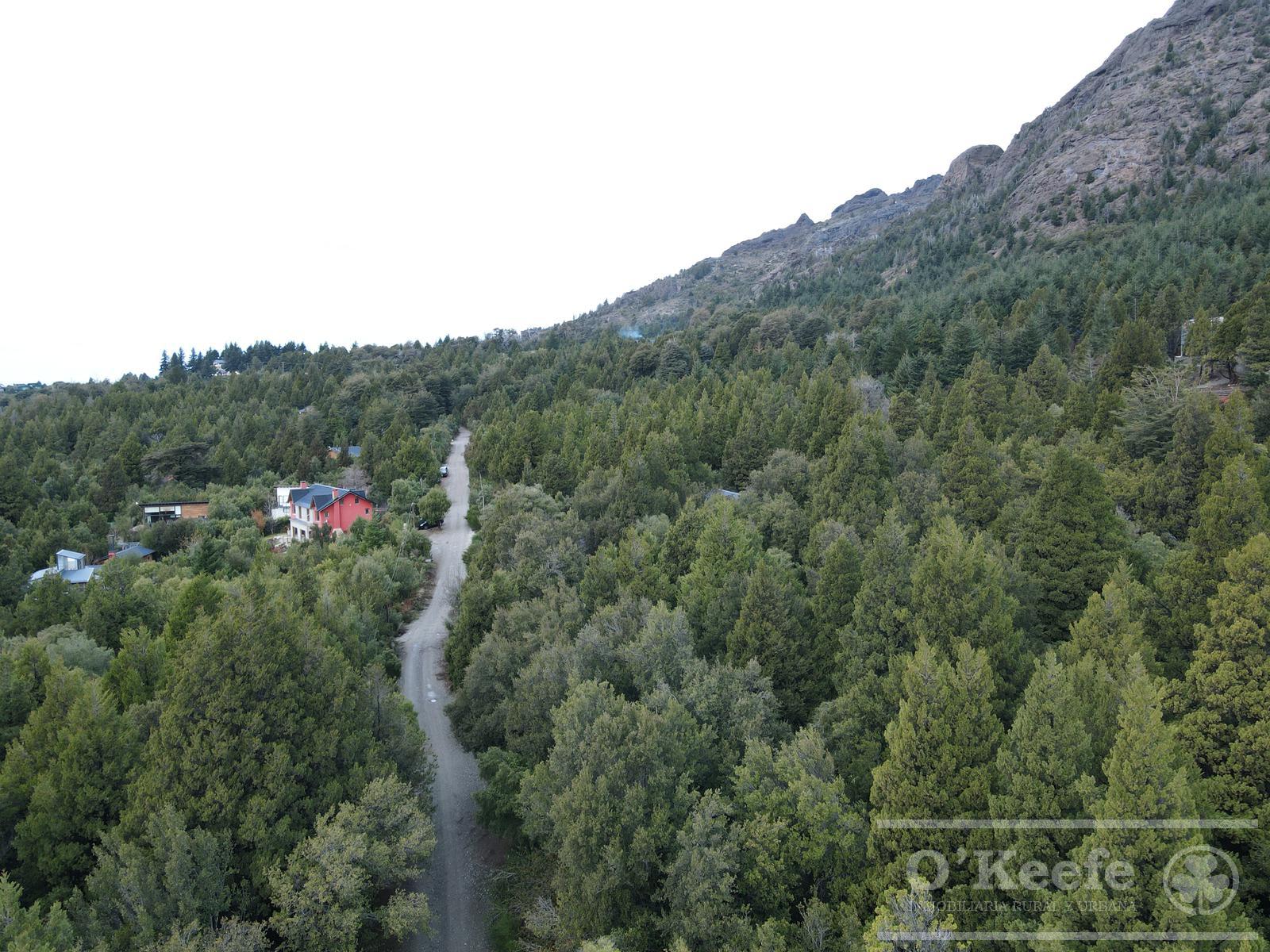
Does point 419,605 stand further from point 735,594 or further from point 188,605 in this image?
point 735,594

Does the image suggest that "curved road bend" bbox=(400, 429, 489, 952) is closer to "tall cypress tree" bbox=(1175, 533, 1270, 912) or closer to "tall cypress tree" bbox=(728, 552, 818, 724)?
"tall cypress tree" bbox=(728, 552, 818, 724)

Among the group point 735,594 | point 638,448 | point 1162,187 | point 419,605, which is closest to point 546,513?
Answer: point 638,448

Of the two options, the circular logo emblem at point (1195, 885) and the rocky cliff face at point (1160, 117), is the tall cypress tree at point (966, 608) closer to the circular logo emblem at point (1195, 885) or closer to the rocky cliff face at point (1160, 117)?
the circular logo emblem at point (1195, 885)

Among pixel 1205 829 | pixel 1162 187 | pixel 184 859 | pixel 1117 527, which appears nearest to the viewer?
pixel 1205 829

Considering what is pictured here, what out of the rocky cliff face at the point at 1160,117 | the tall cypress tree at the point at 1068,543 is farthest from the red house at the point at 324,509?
the rocky cliff face at the point at 1160,117

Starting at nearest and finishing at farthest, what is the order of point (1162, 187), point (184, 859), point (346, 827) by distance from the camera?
point (184, 859), point (346, 827), point (1162, 187)

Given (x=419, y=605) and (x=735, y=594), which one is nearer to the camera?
(x=735, y=594)

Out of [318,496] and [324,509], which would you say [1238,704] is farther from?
[318,496]

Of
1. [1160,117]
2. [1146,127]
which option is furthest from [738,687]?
[1160,117]

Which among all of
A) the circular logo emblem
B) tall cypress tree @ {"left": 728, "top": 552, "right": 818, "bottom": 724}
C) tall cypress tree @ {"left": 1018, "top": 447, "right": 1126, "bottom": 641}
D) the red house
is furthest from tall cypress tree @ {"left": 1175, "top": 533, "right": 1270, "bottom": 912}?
the red house
